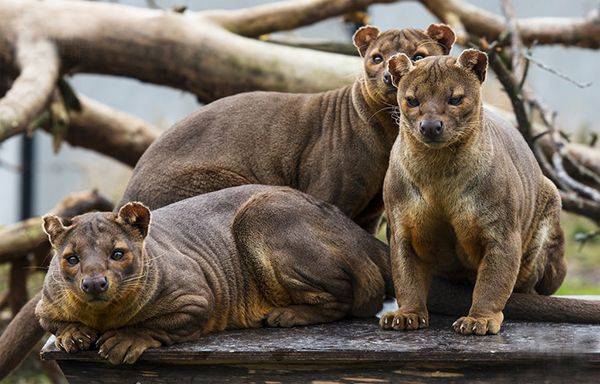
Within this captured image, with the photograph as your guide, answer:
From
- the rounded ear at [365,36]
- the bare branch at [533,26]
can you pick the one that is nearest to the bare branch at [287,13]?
the bare branch at [533,26]

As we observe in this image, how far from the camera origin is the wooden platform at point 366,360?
470 cm

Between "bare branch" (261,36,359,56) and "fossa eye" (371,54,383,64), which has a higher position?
"fossa eye" (371,54,383,64)

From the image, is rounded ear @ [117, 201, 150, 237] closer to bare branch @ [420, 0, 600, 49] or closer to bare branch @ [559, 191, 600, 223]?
bare branch @ [559, 191, 600, 223]

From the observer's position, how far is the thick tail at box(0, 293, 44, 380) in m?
5.88

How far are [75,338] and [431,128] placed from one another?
5.73ft

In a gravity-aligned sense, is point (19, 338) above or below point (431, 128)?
below

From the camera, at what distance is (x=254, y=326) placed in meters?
5.31

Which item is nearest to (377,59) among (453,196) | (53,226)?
(453,196)

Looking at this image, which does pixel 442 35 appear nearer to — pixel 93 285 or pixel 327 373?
pixel 327 373

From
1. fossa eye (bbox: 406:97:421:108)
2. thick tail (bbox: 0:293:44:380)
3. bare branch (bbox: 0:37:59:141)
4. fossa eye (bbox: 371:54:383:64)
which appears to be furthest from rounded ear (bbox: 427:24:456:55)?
bare branch (bbox: 0:37:59:141)

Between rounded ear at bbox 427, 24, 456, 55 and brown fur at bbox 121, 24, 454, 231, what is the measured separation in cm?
16

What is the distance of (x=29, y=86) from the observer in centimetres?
795

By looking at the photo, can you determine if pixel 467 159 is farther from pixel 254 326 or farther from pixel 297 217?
pixel 254 326

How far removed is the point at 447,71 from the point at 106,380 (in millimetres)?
1984
